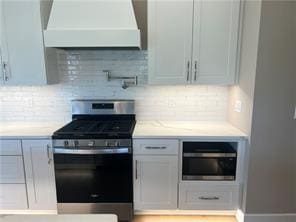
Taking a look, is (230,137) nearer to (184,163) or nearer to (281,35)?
(184,163)

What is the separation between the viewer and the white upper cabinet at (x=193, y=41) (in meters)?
2.10

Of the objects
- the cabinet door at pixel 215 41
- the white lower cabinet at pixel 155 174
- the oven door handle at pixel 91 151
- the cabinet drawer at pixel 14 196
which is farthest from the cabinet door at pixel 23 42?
the cabinet door at pixel 215 41

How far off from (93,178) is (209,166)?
1.13 metres

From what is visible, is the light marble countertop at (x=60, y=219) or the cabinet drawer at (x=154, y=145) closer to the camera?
the light marble countertop at (x=60, y=219)

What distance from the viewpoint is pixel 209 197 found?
216cm

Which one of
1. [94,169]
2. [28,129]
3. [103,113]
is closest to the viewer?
[94,169]

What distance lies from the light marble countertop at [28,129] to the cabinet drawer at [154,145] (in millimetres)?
843

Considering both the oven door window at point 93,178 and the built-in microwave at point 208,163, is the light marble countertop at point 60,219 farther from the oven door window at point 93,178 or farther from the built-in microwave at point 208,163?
the built-in microwave at point 208,163

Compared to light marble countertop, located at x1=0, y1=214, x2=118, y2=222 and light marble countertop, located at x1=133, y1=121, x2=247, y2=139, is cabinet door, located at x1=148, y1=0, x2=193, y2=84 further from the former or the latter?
light marble countertop, located at x1=0, y1=214, x2=118, y2=222

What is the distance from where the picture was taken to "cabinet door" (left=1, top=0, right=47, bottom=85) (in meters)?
2.08

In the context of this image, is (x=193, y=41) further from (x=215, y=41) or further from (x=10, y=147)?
(x=10, y=147)

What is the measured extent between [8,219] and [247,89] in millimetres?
1990

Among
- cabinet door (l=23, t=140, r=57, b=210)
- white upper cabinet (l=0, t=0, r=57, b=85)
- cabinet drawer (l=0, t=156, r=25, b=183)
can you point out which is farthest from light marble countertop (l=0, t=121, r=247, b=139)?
white upper cabinet (l=0, t=0, r=57, b=85)

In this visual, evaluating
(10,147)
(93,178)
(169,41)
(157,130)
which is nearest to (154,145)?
(157,130)
